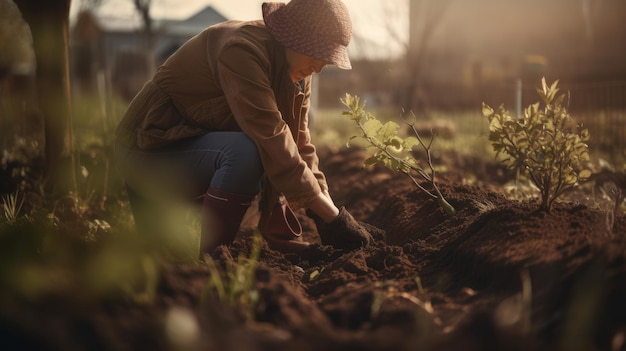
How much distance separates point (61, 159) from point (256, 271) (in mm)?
2544

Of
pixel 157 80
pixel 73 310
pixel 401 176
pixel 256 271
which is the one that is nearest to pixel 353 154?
pixel 401 176

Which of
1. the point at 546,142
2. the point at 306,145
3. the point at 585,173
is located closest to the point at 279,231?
the point at 306,145

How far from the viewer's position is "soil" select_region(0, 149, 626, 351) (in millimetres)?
1483

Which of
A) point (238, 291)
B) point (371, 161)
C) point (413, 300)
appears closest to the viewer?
point (238, 291)

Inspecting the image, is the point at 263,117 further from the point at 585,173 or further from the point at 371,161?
the point at 585,173

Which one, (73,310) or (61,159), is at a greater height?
(73,310)

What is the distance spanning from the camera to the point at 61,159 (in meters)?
4.27

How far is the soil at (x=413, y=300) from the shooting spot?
1.48 metres

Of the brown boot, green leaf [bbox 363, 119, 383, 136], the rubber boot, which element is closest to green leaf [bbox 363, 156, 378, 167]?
green leaf [bbox 363, 119, 383, 136]

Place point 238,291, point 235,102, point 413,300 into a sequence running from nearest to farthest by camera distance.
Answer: point 238,291, point 413,300, point 235,102

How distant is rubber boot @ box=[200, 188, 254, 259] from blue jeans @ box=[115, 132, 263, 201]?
31 mm

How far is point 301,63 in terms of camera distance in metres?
2.89

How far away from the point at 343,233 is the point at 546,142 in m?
0.91

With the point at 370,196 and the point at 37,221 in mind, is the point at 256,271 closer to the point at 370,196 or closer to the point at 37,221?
the point at 37,221
